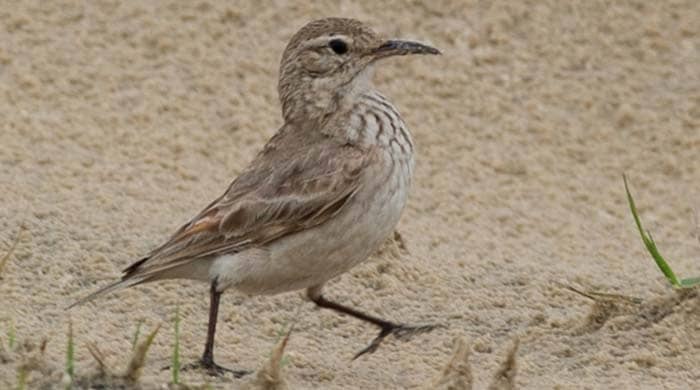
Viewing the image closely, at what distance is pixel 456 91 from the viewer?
8812mm

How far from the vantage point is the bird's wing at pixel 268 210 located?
19.6 ft

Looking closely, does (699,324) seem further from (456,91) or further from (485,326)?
(456,91)

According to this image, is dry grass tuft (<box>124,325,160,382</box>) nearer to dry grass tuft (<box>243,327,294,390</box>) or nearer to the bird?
dry grass tuft (<box>243,327,294,390</box>)

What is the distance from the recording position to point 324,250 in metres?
5.92

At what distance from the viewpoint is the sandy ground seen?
5988 mm

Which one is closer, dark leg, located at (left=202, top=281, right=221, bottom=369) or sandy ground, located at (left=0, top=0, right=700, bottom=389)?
dark leg, located at (left=202, top=281, right=221, bottom=369)

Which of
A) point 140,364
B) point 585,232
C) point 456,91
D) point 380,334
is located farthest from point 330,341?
point 456,91

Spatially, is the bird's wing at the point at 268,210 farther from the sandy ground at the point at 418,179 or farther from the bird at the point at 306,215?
the sandy ground at the point at 418,179

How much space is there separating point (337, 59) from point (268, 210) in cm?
78

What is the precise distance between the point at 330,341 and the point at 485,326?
1.91 ft

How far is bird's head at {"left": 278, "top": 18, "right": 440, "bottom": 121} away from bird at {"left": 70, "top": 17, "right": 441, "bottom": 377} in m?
0.04

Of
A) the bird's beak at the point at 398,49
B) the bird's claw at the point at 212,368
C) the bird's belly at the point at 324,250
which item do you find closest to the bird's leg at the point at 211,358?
the bird's claw at the point at 212,368

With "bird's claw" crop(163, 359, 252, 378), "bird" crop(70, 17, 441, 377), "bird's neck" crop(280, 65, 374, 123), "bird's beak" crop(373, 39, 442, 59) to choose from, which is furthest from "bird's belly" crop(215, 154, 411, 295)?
"bird's beak" crop(373, 39, 442, 59)

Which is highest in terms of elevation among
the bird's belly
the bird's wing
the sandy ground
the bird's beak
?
the bird's beak
